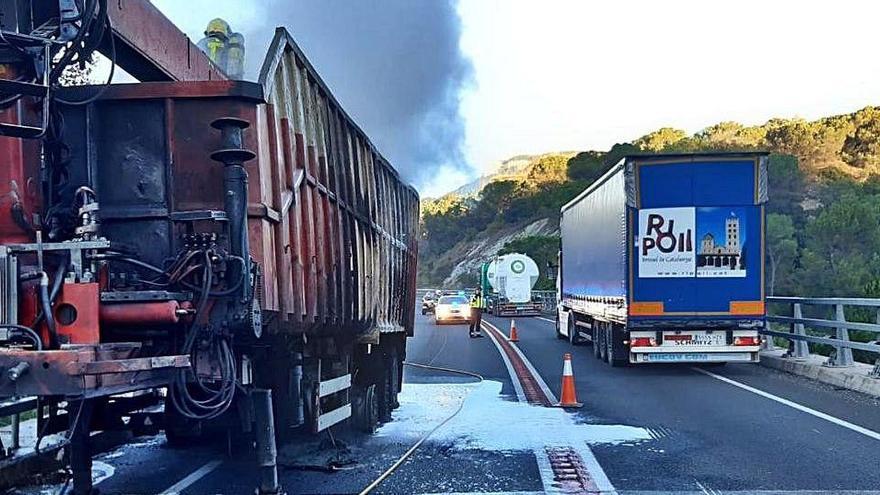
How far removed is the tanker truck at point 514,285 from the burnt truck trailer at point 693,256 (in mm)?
30121

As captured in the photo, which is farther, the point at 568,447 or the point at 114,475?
the point at 568,447

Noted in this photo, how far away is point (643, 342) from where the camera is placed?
15.9 meters

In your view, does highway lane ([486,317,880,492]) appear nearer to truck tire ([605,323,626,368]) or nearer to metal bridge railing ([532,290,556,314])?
truck tire ([605,323,626,368])

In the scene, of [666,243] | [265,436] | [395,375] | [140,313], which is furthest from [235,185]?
[666,243]

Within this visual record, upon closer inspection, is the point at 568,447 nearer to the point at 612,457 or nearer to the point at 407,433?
the point at 612,457

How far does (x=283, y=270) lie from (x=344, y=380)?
110 inches

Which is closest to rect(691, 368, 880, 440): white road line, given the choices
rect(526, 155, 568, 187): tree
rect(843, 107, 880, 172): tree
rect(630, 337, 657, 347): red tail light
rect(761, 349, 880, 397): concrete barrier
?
rect(630, 337, 657, 347): red tail light

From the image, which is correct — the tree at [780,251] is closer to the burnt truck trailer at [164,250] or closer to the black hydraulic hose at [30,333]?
the burnt truck trailer at [164,250]

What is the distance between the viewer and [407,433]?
10.1m

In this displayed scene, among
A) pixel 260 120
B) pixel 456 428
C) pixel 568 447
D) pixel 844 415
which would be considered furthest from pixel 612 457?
pixel 260 120

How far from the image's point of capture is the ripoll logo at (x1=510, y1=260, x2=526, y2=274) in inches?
1816

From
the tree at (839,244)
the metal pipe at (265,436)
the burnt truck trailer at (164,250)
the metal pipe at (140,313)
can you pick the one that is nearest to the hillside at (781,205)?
the tree at (839,244)

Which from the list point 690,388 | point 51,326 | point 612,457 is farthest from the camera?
point 690,388

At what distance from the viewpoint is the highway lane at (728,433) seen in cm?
750
